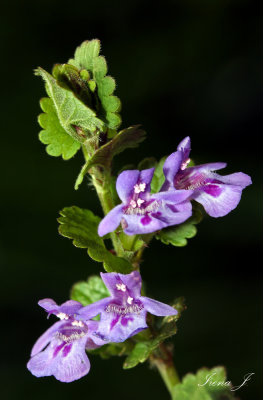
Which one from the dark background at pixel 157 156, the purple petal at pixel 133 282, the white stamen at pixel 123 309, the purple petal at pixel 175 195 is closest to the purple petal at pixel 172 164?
the purple petal at pixel 175 195

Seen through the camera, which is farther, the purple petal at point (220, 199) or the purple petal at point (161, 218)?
the purple petal at point (220, 199)

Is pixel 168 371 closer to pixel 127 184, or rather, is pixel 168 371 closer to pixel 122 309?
pixel 122 309

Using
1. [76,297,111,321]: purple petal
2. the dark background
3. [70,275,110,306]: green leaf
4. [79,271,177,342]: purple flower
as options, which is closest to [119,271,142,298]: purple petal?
[79,271,177,342]: purple flower

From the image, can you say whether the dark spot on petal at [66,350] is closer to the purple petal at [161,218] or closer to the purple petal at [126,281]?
the purple petal at [126,281]

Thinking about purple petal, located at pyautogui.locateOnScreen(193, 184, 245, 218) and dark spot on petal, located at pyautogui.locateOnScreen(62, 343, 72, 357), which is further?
dark spot on petal, located at pyautogui.locateOnScreen(62, 343, 72, 357)

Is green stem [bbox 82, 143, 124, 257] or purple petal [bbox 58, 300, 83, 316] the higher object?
green stem [bbox 82, 143, 124, 257]

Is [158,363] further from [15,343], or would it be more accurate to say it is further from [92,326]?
[15,343]

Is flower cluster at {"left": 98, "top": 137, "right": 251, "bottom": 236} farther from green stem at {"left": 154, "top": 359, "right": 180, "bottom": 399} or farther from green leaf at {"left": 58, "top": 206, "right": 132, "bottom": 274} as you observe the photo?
green stem at {"left": 154, "top": 359, "right": 180, "bottom": 399}
